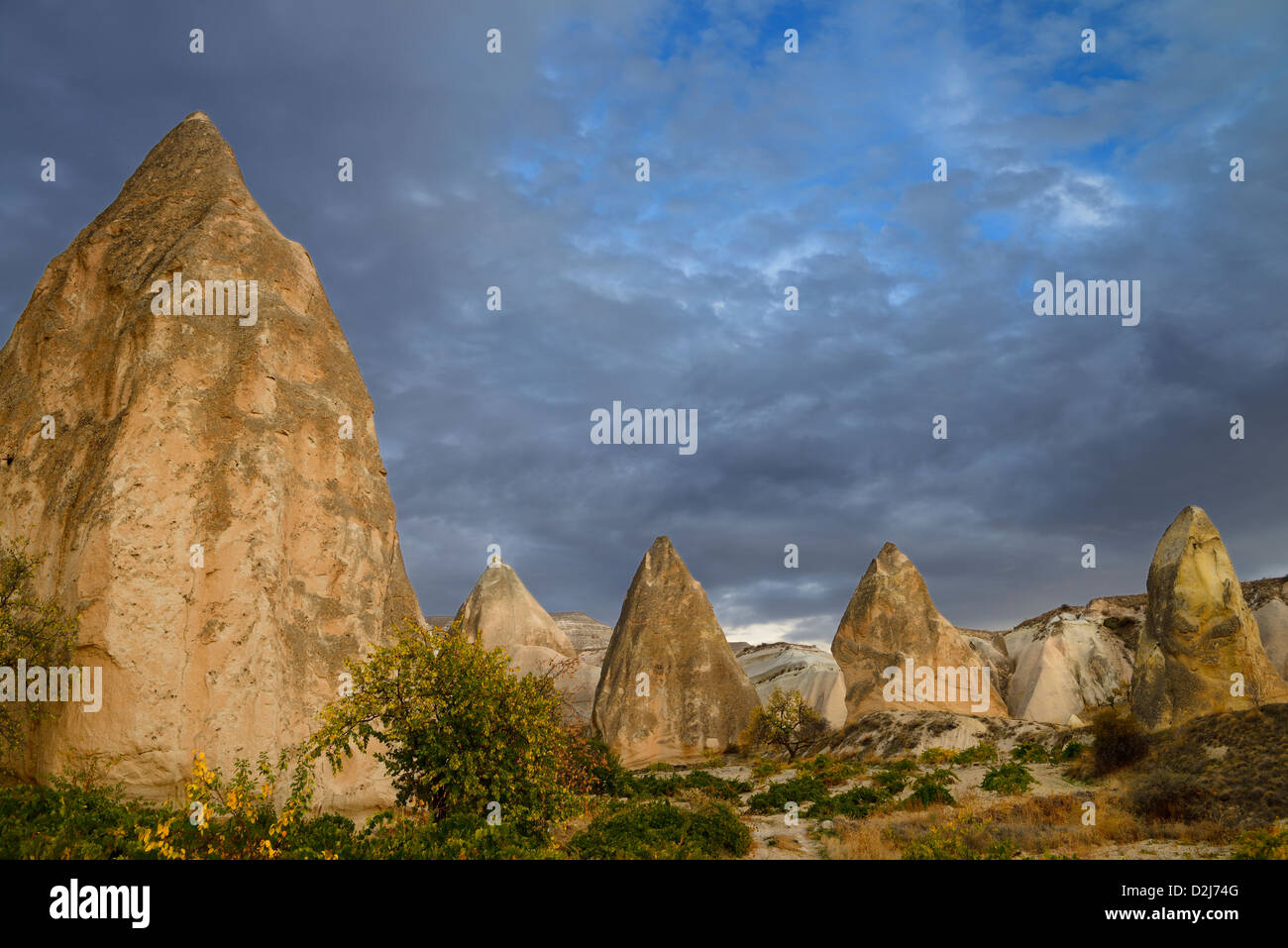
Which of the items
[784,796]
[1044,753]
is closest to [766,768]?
[784,796]

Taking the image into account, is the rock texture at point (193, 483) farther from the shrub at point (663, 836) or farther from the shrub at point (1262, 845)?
the shrub at point (1262, 845)

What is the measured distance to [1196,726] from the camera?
17.7 metres

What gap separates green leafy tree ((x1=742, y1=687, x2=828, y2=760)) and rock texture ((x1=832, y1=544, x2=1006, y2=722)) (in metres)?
3.31

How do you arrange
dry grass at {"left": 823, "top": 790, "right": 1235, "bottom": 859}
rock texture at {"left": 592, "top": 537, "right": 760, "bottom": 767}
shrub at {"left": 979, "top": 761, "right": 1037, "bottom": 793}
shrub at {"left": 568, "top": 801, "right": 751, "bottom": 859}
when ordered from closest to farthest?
shrub at {"left": 568, "top": 801, "right": 751, "bottom": 859} → dry grass at {"left": 823, "top": 790, "right": 1235, "bottom": 859} → shrub at {"left": 979, "top": 761, "right": 1037, "bottom": 793} → rock texture at {"left": 592, "top": 537, "right": 760, "bottom": 767}

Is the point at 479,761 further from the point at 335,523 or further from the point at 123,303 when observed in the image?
Answer: the point at 123,303

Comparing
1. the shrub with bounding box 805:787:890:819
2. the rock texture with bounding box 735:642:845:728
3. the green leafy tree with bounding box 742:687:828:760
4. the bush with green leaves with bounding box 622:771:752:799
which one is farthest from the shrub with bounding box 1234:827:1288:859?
the rock texture with bounding box 735:642:845:728

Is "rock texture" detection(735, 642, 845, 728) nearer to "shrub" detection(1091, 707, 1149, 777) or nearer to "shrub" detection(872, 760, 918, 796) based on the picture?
"shrub" detection(872, 760, 918, 796)

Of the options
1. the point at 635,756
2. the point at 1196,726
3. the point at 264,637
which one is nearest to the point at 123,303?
the point at 264,637

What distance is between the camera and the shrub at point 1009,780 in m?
18.4

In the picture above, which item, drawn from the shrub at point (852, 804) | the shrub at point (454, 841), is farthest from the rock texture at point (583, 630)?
the shrub at point (454, 841)

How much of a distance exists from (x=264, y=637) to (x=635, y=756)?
24443mm

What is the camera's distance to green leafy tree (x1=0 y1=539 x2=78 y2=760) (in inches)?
426

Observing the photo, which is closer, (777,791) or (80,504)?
(80,504)
